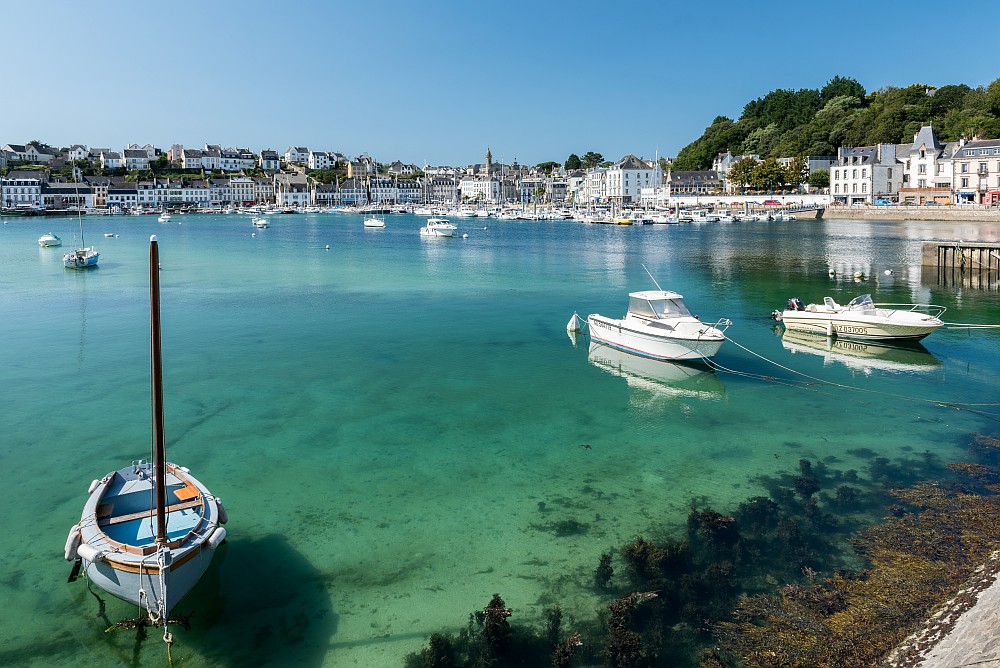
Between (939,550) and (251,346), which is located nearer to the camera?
(939,550)

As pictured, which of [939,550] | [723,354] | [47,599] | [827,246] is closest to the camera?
[47,599]

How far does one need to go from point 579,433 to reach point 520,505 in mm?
3986

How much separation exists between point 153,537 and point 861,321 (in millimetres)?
22906

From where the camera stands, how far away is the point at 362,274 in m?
49.9

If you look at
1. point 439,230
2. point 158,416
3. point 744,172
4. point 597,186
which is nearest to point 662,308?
point 158,416

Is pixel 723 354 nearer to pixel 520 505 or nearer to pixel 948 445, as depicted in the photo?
pixel 948 445

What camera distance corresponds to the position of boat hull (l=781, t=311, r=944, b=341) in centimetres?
2330

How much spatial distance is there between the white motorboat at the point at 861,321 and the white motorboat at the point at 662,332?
16.1 ft

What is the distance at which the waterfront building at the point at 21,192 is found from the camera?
6777 inches

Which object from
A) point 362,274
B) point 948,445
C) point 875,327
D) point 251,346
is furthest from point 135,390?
point 362,274

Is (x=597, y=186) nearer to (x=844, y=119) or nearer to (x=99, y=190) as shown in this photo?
(x=844, y=119)

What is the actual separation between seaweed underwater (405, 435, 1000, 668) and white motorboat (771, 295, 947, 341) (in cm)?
1209

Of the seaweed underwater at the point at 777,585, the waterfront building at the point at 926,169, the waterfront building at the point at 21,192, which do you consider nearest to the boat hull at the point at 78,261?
the seaweed underwater at the point at 777,585

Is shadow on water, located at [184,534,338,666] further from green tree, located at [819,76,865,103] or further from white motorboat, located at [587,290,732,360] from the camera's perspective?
green tree, located at [819,76,865,103]
